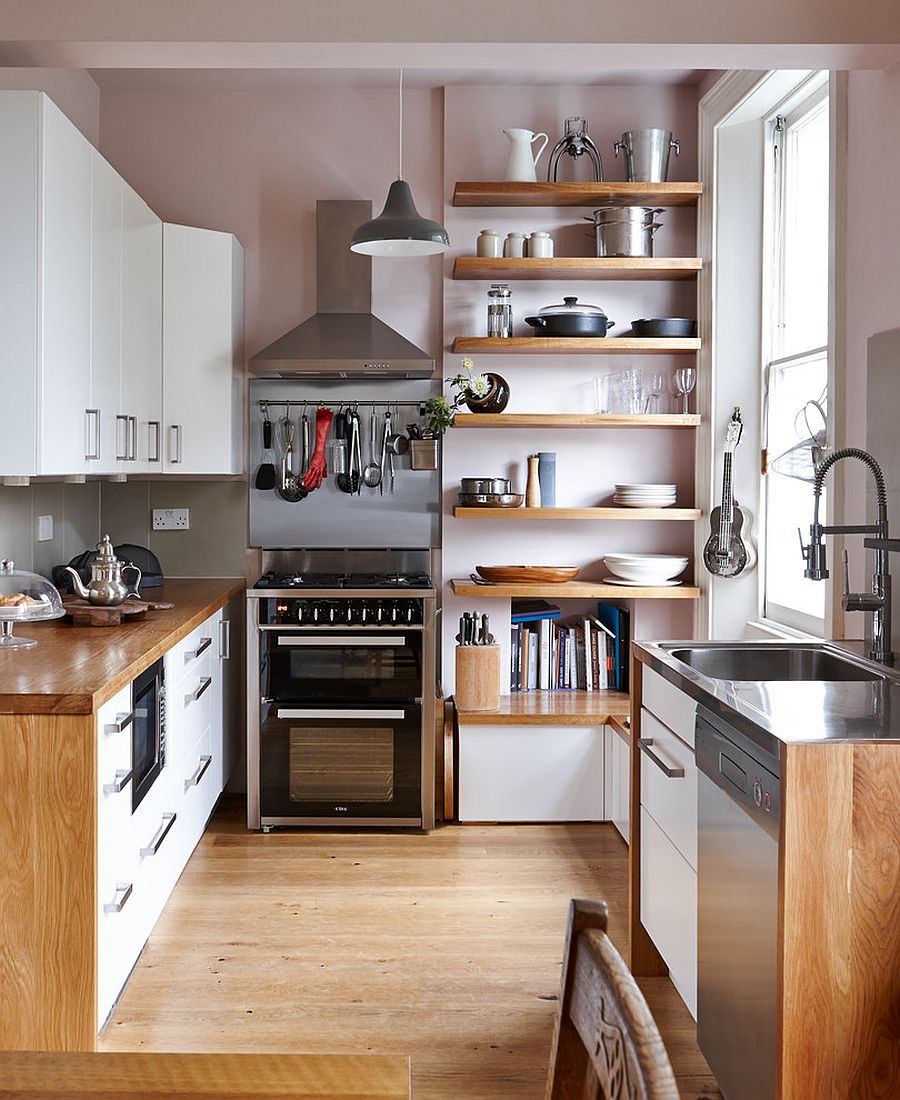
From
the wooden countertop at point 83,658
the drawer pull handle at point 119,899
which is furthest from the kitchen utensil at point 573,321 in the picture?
the drawer pull handle at point 119,899

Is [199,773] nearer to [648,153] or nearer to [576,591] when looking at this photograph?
[576,591]

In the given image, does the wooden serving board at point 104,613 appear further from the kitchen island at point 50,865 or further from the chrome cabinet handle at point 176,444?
the kitchen island at point 50,865

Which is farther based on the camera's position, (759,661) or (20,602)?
(20,602)

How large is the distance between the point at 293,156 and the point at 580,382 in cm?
150

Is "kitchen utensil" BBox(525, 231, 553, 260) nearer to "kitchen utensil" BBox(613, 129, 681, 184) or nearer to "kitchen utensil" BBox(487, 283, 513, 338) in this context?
"kitchen utensil" BBox(487, 283, 513, 338)

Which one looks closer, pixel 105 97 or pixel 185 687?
pixel 185 687

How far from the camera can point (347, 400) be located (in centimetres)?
452

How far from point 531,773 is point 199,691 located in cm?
130

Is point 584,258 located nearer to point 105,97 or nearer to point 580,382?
point 580,382

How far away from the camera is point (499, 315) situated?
169 inches

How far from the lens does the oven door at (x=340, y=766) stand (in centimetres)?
411

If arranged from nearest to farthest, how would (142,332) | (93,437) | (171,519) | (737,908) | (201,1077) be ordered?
(201,1077)
(737,908)
(93,437)
(142,332)
(171,519)

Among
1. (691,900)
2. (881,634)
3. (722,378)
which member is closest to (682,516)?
(722,378)

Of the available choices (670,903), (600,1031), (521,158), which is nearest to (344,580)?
(521,158)
